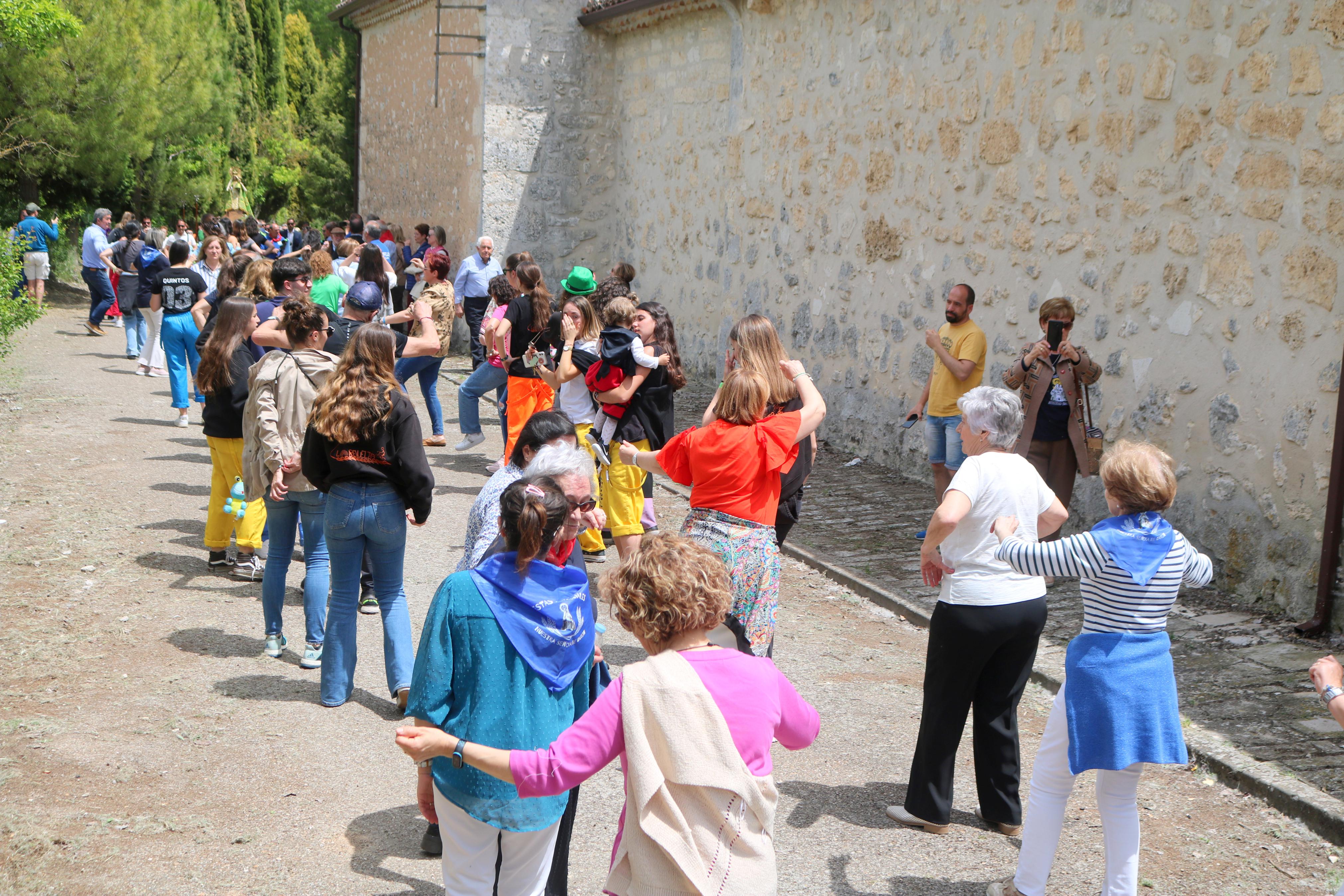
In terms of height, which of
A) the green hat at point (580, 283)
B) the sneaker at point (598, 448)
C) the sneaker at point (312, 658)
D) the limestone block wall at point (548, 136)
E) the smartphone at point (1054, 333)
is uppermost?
the limestone block wall at point (548, 136)

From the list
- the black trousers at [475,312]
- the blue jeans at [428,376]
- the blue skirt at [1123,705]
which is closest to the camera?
the blue skirt at [1123,705]

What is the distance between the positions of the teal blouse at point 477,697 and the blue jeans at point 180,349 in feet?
28.5

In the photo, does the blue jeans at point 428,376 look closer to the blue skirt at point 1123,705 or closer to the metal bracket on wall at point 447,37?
the blue skirt at point 1123,705

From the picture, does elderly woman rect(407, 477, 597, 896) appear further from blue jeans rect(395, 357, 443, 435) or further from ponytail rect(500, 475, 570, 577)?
blue jeans rect(395, 357, 443, 435)

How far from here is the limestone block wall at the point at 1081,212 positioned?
635cm

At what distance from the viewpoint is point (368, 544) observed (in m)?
4.78

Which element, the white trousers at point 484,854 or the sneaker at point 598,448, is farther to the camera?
the sneaker at point 598,448

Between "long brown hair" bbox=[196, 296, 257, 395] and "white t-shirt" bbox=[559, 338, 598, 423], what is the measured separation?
6.49ft

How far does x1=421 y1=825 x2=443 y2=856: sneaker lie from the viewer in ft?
12.4

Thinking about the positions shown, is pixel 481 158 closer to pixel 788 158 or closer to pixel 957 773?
pixel 788 158

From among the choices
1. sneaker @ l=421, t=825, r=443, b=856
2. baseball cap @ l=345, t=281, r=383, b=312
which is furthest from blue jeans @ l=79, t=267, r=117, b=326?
sneaker @ l=421, t=825, r=443, b=856

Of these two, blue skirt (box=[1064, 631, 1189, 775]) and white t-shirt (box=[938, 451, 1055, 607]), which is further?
white t-shirt (box=[938, 451, 1055, 607])

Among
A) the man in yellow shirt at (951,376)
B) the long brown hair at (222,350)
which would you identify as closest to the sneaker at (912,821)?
the man in yellow shirt at (951,376)

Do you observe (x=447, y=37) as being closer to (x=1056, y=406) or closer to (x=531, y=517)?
(x=1056, y=406)
